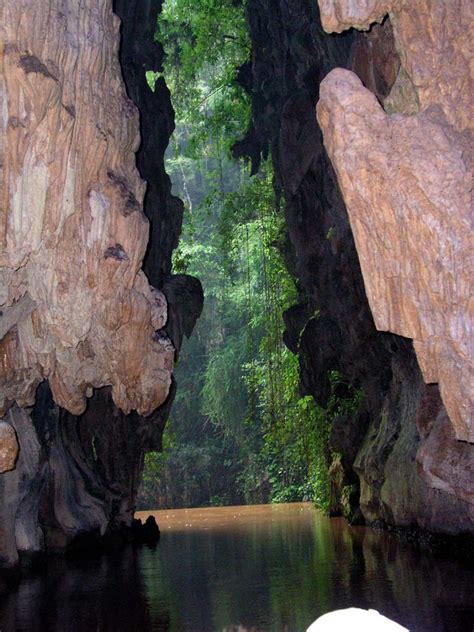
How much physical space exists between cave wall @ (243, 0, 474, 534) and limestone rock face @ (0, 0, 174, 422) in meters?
4.94

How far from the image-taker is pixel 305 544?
54.3 ft

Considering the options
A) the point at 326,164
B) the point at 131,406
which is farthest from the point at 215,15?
the point at 131,406

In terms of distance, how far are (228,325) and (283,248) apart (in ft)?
59.6

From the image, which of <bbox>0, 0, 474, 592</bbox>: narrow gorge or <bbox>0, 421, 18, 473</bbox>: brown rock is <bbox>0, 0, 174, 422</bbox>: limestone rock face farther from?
<bbox>0, 421, 18, 473</bbox>: brown rock

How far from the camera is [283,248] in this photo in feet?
71.5

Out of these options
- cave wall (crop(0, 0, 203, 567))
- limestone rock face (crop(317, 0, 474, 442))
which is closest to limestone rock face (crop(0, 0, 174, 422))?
cave wall (crop(0, 0, 203, 567))

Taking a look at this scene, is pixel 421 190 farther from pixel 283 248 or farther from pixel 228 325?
pixel 228 325

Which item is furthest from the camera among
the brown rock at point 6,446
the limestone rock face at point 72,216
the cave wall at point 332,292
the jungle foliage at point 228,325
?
the jungle foliage at point 228,325

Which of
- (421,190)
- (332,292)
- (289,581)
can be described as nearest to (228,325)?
(332,292)

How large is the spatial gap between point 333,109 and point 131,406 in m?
6.22

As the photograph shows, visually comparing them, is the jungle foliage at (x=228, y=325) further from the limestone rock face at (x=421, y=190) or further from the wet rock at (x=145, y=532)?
the limestone rock face at (x=421, y=190)

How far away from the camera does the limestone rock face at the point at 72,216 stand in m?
10.1

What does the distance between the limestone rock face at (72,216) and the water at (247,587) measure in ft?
9.60

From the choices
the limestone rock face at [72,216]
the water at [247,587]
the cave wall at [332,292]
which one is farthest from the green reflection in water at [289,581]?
the limestone rock face at [72,216]
